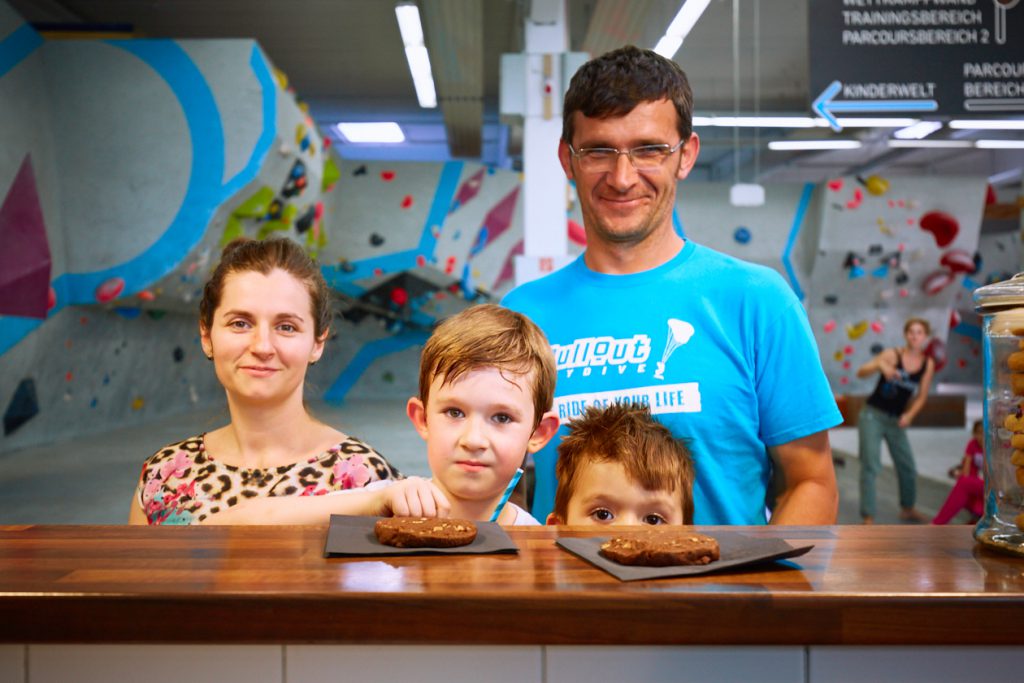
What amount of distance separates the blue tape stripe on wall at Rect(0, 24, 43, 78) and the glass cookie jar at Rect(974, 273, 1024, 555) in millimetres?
7185

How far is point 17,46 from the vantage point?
262 inches

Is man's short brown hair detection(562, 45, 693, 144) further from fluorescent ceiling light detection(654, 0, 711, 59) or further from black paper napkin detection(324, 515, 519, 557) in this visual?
fluorescent ceiling light detection(654, 0, 711, 59)

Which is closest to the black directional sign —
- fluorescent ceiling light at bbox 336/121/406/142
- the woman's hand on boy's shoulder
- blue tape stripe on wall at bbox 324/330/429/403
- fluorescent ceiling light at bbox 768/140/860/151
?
the woman's hand on boy's shoulder

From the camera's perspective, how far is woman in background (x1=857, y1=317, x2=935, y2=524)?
21.2ft

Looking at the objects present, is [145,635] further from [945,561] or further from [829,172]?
[829,172]

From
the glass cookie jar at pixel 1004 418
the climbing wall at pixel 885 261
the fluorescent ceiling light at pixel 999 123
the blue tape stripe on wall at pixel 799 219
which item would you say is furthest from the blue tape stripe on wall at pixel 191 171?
the climbing wall at pixel 885 261

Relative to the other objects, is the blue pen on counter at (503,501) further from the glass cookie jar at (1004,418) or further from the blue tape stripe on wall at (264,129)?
the blue tape stripe on wall at (264,129)

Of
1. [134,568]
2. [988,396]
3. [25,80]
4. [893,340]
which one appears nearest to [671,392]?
[988,396]

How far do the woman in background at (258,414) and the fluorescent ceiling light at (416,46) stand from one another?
4631 mm

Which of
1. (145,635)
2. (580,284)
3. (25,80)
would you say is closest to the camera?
(145,635)

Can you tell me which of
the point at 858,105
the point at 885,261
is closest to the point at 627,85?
the point at 858,105

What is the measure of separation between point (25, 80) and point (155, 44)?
1041 millimetres

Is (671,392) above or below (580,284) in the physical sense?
below

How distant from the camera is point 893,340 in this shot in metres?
13.8
